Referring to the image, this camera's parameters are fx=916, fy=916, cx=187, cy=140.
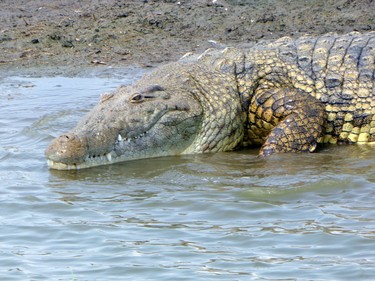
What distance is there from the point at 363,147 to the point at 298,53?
1058 millimetres

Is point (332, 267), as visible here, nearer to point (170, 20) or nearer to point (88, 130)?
point (88, 130)

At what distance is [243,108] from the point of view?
8289 mm

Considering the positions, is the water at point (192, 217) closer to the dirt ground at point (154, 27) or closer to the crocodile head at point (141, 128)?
the crocodile head at point (141, 128)

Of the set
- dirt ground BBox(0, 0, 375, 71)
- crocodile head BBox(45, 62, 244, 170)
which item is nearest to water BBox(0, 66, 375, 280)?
crocodile head BBox(45, 62, 244, 170)

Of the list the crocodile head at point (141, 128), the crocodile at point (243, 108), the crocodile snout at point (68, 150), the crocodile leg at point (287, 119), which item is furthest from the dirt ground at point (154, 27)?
the crocodile snout at point (68, 150)

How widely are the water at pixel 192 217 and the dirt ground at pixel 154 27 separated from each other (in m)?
4.37

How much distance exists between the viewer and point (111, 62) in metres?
12.8

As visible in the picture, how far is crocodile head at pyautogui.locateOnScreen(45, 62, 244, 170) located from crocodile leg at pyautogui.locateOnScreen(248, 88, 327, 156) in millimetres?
429

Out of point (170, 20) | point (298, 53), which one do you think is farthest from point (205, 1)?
point (298, 53)

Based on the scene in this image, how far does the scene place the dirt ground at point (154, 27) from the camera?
13.0m

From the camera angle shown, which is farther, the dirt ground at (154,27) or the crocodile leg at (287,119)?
the dirt ground at (154,27)

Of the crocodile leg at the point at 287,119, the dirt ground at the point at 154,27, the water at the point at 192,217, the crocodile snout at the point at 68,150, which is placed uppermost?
the dirt ground at the point at 154,27

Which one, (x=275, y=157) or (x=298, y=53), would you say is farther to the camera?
(x=298, y=53)

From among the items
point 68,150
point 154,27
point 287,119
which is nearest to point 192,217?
point 68,150
